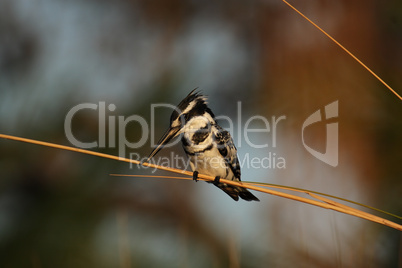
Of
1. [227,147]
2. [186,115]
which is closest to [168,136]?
[186,115]

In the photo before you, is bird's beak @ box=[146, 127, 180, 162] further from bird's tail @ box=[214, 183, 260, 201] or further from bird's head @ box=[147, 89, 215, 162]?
bird's tail @ box=[214, 183, 260, 201]

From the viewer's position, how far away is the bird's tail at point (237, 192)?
214 centimetres

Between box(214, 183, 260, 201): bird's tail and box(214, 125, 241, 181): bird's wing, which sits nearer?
box(214, 183, 260, 201): bird's tail

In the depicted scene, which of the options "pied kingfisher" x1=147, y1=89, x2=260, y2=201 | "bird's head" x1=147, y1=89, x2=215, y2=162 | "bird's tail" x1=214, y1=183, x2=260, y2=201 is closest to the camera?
"bird's tail" x1=214, y1=183, x2=260, y2=201

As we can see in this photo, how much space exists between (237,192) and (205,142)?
1.20 ft

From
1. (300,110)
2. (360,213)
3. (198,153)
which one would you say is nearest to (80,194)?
(198,153)

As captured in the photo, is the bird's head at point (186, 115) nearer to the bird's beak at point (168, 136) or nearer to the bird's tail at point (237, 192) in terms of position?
the bird's beak at point (168, 136)

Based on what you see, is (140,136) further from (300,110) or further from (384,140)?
(384,140)

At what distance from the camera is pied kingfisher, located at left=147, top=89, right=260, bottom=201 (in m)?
2.41

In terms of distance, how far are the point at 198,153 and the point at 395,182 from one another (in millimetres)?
992

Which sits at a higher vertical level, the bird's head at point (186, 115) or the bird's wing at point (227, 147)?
the bird's head at point (186, 115)

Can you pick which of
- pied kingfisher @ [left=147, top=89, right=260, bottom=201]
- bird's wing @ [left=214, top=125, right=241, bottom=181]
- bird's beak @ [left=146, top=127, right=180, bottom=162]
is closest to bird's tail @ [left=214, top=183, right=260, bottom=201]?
pied kingfisher @ [left=147, top=89, right=260, bottom=201]

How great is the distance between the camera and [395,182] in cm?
200

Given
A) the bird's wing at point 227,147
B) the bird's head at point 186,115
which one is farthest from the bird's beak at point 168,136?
the bird's wing at point 227,147
